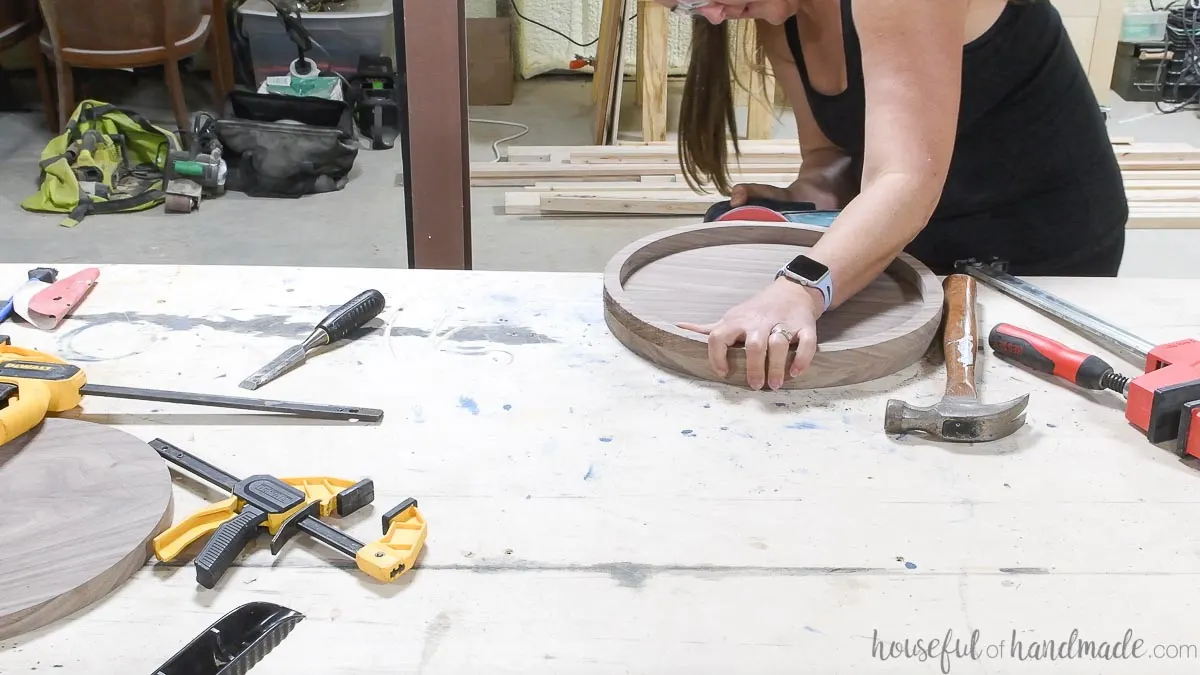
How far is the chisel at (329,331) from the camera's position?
1.05m

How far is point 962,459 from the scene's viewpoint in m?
0.93

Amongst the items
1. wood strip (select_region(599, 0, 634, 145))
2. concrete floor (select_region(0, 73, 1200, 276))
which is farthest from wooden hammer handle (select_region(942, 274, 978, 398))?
wood strip (select_region(599, 0, 634, 145))

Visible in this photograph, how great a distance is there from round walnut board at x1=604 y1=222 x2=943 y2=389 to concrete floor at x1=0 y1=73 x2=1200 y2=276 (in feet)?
5.93

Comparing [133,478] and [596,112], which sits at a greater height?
[133,478]

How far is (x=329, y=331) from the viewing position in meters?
1.12

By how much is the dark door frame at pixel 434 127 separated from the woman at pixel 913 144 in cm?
38

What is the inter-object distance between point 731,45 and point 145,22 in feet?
10.2

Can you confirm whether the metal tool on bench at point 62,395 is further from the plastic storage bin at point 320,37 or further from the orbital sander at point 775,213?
the plastic storage bin at point 320,37

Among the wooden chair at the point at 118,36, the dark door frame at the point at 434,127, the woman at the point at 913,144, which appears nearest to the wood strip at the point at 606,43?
the wooden chair at the point at 118,36

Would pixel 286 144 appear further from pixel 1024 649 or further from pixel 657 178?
pixel 1024 649

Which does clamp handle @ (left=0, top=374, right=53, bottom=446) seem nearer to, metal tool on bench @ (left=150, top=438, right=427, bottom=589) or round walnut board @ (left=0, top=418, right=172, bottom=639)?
round walnut board @ (left=0, top=418, right=172, bottom=639)

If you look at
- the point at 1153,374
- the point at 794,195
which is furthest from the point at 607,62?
the point at 1153,374

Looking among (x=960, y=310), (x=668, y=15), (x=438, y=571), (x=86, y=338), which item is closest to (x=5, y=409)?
(x=86, y=338)

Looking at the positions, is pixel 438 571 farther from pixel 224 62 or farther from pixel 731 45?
pixel 224 62
